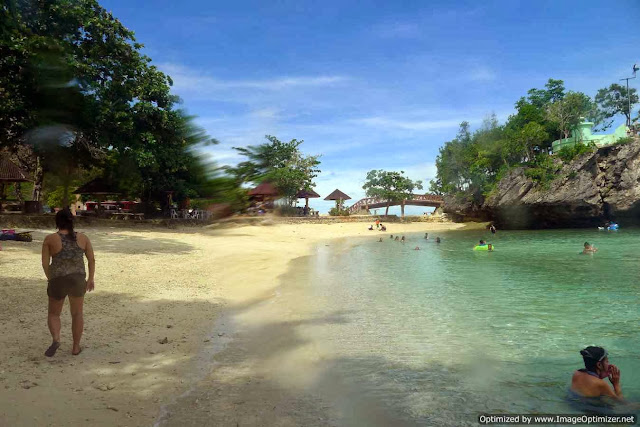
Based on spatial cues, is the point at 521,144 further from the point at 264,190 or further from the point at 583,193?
the point at 264,190

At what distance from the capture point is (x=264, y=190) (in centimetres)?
373

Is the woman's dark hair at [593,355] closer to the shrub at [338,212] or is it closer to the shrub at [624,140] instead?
the shrub at [624,140]

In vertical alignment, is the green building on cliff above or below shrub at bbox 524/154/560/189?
above

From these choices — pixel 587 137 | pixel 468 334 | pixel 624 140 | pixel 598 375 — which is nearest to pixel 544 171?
pixel 587 137

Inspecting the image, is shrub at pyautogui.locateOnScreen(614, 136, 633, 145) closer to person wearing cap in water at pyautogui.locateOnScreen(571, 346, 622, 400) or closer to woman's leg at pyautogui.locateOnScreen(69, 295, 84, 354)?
person wearing cap in water at pyautogui.locateOnScreen(571, 346, 622, 400)

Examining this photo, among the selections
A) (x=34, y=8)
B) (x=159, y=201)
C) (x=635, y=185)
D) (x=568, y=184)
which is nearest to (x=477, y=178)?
(x=568, y=184)

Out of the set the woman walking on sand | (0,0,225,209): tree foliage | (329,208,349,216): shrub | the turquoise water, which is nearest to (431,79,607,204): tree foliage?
(329,208,349,216): shrub

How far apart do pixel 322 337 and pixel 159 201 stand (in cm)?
2589

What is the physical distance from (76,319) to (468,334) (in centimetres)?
671

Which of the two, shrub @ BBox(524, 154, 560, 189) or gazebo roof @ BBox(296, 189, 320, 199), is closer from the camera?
shrub @ BBox(524, 154, 560, 189)

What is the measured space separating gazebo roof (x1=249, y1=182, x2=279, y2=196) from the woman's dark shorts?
115 inches

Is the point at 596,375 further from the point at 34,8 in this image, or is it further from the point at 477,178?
the point at 477,178

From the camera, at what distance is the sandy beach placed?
3.88 meters

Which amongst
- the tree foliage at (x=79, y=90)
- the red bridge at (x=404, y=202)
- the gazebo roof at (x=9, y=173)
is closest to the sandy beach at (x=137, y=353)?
the tree foliage at (x=79, y=90)
